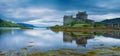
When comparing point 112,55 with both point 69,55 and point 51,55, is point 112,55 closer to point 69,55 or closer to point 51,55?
point 69,55

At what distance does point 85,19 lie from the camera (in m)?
195

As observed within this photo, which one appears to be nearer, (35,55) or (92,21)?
(35,55)

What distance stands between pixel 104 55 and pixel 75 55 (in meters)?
3.12

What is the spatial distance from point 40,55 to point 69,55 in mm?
3004

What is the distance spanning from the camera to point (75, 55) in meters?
23.8

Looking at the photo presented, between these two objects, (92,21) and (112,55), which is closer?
(112,55)

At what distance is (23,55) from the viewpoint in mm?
22953

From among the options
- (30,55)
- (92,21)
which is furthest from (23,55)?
(92,21)

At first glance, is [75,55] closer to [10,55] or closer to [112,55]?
[112,55]

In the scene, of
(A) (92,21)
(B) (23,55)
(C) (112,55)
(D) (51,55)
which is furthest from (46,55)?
(A) (92,21)

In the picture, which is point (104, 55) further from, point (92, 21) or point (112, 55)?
point (92, 21)

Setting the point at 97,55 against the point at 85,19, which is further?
the point at 85,19

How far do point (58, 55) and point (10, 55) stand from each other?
16.1ft

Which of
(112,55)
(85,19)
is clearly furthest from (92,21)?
(112,55)
